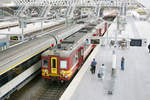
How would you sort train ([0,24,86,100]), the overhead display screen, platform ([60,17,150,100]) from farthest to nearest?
the overhead display screen
platform ([60,17,150,100])
train ([0,24,86,100])

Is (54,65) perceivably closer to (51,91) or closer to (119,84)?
(51,91)

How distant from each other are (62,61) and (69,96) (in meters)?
2.37

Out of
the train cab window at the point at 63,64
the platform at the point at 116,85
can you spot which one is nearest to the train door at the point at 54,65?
the train cab window at the point at 63,64

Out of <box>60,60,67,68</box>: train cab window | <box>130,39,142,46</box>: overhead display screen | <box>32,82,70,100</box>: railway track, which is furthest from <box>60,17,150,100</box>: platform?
<box>130,39,142,46</box>: overhead display screen

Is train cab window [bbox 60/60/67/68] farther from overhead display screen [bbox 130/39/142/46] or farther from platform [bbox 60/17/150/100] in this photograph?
overhead display screen [bbox 130/39/142/46]

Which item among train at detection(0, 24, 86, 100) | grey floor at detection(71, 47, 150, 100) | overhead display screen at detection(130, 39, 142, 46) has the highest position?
overhead display screen at detection(130, 39, 142, 46)

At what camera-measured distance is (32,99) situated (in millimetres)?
11891

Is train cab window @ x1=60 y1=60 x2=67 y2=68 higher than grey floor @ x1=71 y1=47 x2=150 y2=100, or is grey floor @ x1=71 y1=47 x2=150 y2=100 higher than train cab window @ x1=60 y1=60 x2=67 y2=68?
train cab window @ x1=60 y1=60 x2=67 y2=68

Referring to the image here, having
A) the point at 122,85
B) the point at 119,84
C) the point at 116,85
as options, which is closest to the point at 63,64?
the point at 116,85

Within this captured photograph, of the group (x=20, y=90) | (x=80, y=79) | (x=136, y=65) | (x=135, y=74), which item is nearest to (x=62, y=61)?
(x=80, y=79)

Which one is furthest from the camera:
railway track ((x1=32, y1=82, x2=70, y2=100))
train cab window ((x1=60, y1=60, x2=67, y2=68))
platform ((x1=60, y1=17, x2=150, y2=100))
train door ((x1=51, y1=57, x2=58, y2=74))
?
train door ((x1=51, y1=57, x2=58, y2=74))

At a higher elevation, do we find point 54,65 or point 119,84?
point 54,65

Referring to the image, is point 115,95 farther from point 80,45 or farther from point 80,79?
point 80,45

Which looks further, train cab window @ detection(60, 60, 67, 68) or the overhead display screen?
the overhead display screen
